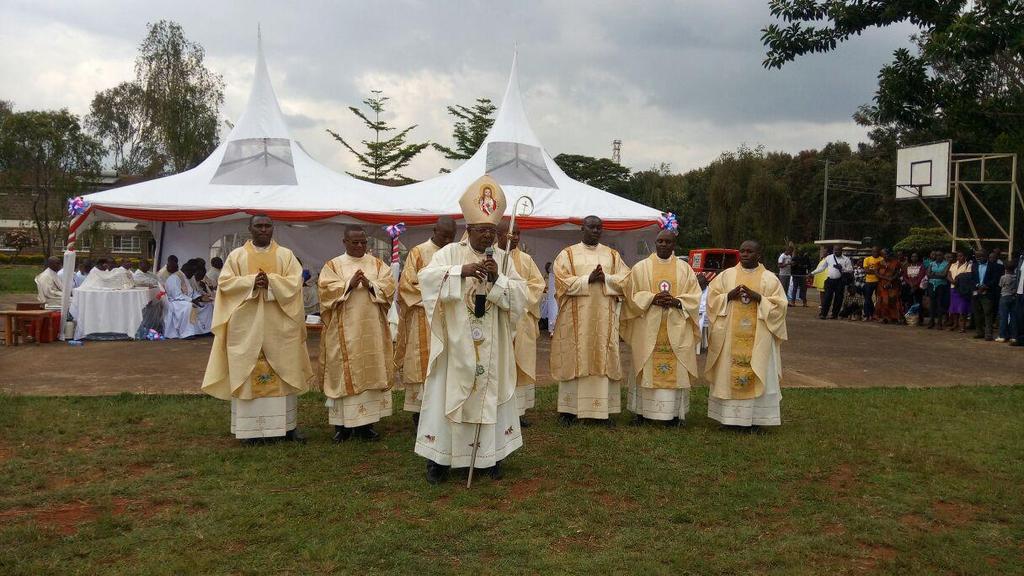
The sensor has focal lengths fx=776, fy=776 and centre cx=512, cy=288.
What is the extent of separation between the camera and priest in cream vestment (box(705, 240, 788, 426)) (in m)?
7.25

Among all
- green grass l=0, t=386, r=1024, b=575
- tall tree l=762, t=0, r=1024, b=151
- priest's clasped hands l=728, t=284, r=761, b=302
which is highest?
tall tree l=762, t=0, r=1024, b=151

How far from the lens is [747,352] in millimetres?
7289

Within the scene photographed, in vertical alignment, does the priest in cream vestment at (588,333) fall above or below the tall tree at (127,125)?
below

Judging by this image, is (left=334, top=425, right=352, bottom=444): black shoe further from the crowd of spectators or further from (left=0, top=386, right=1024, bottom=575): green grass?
the crowd of spectators

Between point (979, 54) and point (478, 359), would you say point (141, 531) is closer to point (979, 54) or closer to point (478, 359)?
point (478, 359)

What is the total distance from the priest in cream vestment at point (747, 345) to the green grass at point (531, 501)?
28 centimetres

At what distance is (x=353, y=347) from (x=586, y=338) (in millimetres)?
2238

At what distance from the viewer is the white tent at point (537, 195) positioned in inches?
609

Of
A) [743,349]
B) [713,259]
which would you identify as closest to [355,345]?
[743,349]

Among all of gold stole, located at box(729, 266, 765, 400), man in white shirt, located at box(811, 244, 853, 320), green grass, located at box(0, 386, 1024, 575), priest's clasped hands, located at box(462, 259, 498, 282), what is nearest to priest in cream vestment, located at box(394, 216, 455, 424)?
green grass, located at box(0, 386, 1024, 575)

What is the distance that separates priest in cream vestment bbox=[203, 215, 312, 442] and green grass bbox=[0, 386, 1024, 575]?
331 mm

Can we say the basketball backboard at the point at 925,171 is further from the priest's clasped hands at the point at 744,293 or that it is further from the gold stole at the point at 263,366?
the gold stole at the point at 263,366

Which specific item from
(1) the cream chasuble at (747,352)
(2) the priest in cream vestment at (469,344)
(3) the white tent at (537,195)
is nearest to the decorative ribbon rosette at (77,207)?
(3) the white tent at (537,195)

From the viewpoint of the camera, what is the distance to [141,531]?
4676mm
